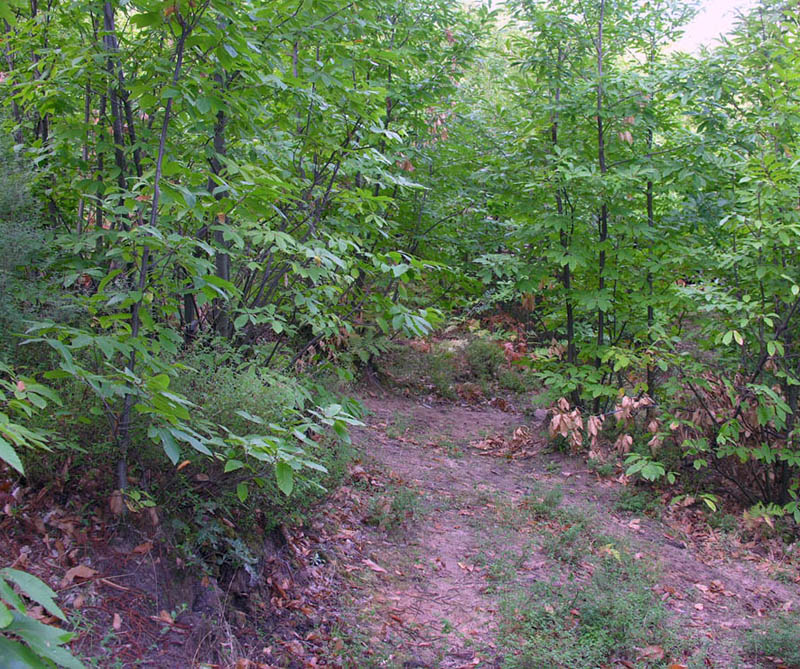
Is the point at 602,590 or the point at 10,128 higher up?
the point at 10,128

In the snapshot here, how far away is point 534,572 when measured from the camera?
432 centimetres

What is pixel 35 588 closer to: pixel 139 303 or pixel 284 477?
pixel 284 477

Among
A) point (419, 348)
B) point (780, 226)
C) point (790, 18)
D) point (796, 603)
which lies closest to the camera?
point (796, 603)

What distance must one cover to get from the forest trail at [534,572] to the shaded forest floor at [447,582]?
0.01m

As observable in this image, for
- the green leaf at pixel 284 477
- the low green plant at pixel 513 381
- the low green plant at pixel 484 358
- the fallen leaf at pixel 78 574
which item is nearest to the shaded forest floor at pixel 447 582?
the fallen leaf at pixel 78 574

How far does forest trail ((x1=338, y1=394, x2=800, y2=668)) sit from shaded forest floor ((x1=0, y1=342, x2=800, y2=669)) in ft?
0.04

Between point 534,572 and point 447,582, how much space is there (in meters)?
0.62

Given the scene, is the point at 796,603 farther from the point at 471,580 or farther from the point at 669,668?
the point at 471,580

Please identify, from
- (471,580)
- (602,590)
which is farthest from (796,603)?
(471,580)

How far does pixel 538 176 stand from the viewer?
6.23 metres

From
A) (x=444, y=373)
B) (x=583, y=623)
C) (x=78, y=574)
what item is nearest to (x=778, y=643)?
(x=583, y=623)

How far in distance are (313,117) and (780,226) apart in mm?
3545

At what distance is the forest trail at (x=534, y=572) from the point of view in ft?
11.6

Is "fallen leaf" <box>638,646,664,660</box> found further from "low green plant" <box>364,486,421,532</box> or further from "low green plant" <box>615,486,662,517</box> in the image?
"low green plant" <box>615,486,662,517</box>
